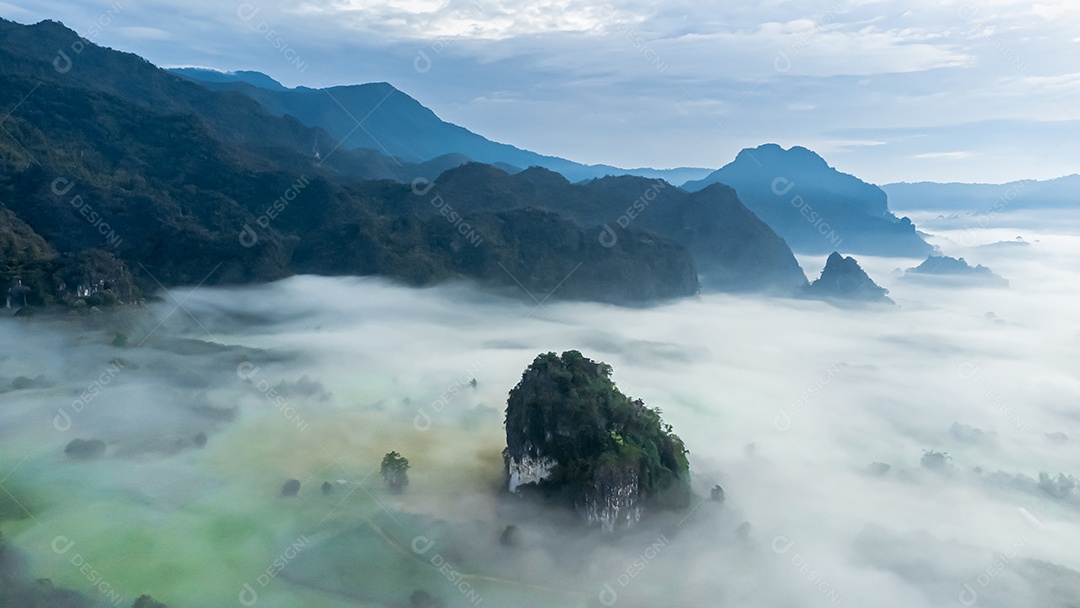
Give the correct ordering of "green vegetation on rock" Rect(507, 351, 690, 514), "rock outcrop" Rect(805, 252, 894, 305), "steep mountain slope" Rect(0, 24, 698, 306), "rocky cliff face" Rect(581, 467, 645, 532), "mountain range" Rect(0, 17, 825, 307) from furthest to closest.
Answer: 1. "rock outcrop" Rect(805, 252, 894, 305)
2. "steep mountain slope" Rect(0, 24, 698, 306)
3. "mountain range" Rect(0, 17, 825, 307)
4. "green vegetation on rock" Rect(507, 351, 690, 514)
5. "rocky cliff face" Rect(581, 467, 645, 532)

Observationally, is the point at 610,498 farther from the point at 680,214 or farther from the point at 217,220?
the point at 680,214

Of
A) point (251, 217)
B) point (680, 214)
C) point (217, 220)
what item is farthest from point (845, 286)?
point (217, 220)

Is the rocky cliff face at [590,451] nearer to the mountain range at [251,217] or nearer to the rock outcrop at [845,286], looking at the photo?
the mountain range at [251,217]

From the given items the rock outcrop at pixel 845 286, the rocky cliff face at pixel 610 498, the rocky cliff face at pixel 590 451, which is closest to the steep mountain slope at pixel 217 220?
the rock outcrop at pixel 845 286

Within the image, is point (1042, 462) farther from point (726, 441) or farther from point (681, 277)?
point (681, 277)

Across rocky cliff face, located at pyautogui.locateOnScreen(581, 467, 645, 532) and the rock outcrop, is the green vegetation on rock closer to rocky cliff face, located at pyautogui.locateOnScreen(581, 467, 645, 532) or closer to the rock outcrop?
rocky cliff face, located at pyautogui.locateOnScreen(581, 467, 645, 532)

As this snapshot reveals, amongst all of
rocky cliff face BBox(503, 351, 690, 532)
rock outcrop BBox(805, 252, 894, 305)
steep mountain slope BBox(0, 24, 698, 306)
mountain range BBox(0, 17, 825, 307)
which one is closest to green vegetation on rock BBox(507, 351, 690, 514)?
rocky cliff face BBox(503, 351, 690, 532)

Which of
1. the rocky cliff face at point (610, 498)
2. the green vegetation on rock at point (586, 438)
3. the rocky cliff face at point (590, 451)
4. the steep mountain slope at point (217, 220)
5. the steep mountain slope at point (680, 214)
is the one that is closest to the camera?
the rocky cliff face at point (610, 498)

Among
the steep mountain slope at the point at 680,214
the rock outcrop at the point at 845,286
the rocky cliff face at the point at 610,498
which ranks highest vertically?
the steep mountain slope at the point at 680,214

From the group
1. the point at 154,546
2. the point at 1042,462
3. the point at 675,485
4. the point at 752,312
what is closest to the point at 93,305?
the point at 154,546

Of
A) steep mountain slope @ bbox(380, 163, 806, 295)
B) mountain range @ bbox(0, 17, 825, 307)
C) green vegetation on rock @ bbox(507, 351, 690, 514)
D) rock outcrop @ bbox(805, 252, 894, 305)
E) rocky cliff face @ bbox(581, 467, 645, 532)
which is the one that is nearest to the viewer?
rocky cliff face @ bbox(581, 467, 645, 532)
